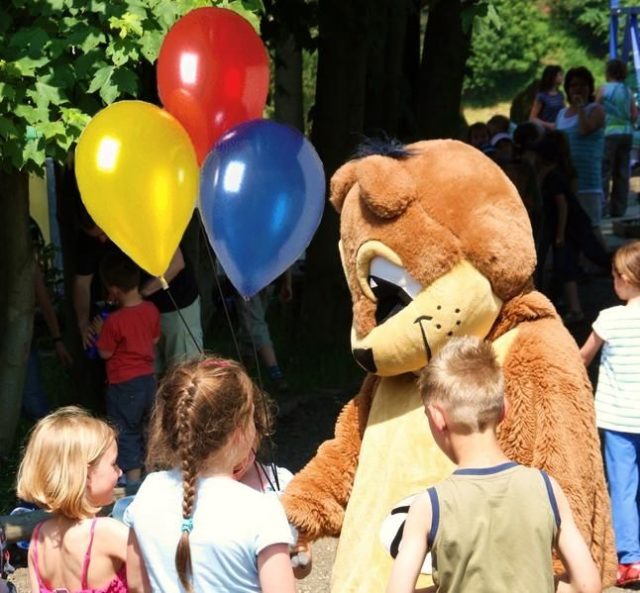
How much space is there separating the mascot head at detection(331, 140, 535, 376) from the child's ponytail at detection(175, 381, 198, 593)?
99 centimetres

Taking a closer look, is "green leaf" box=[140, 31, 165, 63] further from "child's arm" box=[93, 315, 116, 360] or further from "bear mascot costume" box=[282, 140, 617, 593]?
"bear mascot costume" box=[282, 140, 617, 593]

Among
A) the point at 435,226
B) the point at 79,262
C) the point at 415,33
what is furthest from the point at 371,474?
the point at 415,33

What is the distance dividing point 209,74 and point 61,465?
1691mm

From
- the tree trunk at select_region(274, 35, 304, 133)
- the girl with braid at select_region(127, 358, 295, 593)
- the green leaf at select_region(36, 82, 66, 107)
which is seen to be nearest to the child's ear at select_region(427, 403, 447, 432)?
the girl with braid at select_region(127, 358, 295, 593)

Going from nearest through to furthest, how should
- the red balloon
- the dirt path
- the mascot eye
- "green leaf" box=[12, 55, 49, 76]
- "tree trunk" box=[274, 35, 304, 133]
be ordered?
the mascot eye < the red balloon < "green leaf" box=[12, 55, 49, 76] < the dirt path < "tree trunk" box=[274, 35, 304, 133]

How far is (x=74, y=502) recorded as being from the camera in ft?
10.5

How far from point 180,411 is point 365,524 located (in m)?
1.08

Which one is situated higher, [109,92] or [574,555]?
[109,92]

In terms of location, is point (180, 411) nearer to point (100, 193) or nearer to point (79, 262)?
point (100, 193)

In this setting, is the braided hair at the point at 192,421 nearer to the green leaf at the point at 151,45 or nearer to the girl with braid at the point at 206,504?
the girl with braid at the point at 206,504

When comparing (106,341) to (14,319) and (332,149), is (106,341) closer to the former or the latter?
(14,319)

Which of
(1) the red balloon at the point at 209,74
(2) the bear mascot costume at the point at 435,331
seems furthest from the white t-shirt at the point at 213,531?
(1) the red balloon at the point at 209,74

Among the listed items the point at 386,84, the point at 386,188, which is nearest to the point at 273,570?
the point at 386,188

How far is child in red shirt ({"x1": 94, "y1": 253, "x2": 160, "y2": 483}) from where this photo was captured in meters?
6.47
